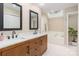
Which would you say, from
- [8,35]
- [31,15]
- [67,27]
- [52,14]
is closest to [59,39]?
[67,27]

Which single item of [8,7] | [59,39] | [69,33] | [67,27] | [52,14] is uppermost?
[8,7]

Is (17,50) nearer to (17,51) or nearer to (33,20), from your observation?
(17,51)

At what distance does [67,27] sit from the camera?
5.08ft

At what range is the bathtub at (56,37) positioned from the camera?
4.98 ft

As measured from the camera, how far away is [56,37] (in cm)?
160

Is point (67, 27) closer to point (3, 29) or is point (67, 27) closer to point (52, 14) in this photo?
point (52, 14)

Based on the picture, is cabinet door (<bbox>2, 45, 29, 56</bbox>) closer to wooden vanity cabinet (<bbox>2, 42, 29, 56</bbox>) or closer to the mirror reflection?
wooden vanity cabinet (<bbox>2, 42, 29, 56</bbox>)

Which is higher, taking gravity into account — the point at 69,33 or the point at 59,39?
the point at 69,33

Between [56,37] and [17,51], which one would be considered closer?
[17,51]

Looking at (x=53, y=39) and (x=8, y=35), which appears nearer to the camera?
(x=8, y=35)

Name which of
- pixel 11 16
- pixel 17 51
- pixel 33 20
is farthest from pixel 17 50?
pixel 33 20

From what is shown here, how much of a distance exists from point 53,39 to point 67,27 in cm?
34

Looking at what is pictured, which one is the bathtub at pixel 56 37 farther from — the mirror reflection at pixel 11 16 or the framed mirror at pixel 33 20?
the mirror reflection at pixel 11 16

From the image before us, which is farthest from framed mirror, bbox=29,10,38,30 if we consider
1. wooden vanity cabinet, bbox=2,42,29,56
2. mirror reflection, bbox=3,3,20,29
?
wooden vanity cabinet, bbox=2,42,29,56
